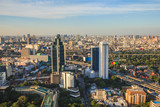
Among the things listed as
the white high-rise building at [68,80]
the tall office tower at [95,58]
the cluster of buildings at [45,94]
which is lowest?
the cluster of buildings at [45,94]

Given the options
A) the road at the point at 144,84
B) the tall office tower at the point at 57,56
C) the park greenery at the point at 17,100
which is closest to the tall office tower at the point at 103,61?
the road at the point at 144,84

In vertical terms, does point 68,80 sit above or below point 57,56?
below

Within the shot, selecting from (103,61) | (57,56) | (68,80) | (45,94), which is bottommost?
(45,94)

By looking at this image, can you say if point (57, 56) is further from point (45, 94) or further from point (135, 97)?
point (135, 97)

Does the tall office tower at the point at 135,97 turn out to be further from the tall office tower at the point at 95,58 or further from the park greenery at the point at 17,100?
the tall office tower at the point at 95,58

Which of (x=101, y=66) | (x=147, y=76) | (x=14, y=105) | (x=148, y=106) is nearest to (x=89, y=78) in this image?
(x=101, y=66)

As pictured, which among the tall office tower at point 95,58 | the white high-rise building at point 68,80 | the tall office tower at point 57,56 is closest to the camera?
the white high-rise building at point 68,80

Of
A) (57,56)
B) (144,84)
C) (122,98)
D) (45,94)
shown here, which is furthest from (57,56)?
(144,84)

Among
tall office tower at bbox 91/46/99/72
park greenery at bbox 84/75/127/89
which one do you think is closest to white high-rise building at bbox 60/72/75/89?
park greenery at bbox 84/75/127/89

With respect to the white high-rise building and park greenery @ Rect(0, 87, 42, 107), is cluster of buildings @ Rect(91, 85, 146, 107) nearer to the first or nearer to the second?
the white high-rise building
